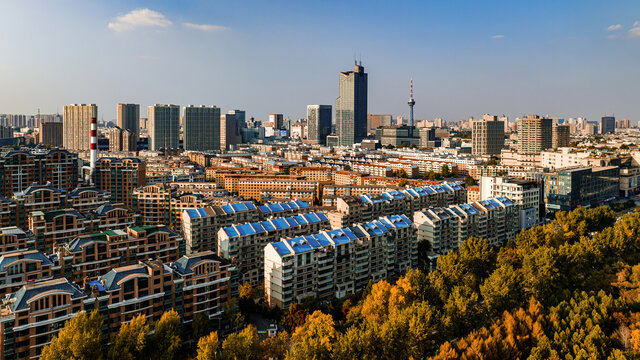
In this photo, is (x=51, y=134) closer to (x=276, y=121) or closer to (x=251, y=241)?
(x=276, y=121)

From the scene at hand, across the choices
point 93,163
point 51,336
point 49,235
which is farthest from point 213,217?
point 93,163

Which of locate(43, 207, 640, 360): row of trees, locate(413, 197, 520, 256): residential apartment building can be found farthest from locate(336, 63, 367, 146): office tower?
locate(43, 207, 640, 360): row of trees

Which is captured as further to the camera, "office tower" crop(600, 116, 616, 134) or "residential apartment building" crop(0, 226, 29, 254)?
"office tower" crop(600, 116, 616, 134)

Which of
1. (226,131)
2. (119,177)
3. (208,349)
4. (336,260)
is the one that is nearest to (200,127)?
(226,131)

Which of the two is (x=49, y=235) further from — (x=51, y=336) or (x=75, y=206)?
(x=51, y=336)

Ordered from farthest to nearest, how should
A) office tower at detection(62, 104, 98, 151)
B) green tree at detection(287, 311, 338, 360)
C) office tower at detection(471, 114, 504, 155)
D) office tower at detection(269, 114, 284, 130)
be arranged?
1. office tower at detection(269, 114, 284, 130)
2. office tower at detection(62, 104, 98, 151)
3. office tower at detection(471, 114, 504, 155)
4. green tree at detection(287, 311, 338, 360)

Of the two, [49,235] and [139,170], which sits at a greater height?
[139,170]

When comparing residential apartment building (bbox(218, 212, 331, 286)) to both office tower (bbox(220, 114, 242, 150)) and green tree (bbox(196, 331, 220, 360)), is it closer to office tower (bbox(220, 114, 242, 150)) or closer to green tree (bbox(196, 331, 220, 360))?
green tree (bbox(196, 331, 220, 360))
